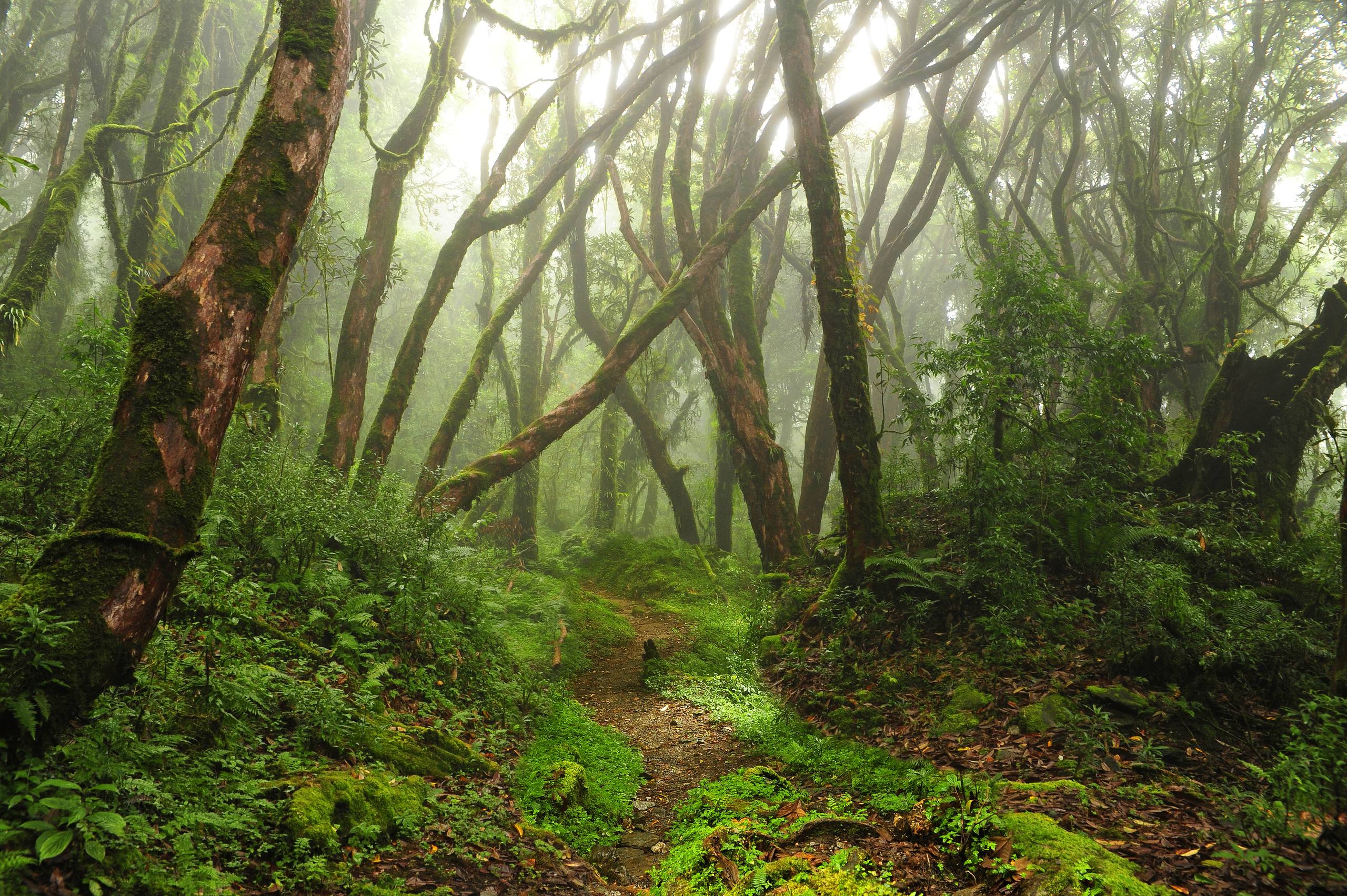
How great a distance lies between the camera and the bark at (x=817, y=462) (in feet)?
40.8

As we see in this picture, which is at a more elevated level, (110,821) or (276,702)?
(110,821)

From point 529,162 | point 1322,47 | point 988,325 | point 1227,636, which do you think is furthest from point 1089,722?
point 529,162

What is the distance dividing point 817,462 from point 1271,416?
6299 mm

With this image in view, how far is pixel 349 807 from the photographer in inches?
125

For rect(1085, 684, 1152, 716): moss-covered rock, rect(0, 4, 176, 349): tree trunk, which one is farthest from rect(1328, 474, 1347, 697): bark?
rect(0, 4, 176, 349): tree trunk

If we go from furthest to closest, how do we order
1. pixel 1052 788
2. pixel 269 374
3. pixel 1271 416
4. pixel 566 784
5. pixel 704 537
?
pixel 704 537
pixel 269 374
pixel 1271 416
pixel 566 784
pixel 1052 788

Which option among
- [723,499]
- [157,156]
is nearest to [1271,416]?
[723,499]

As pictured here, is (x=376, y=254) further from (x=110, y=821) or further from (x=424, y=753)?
(x=110, y=821)

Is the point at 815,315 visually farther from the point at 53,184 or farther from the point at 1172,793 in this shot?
the point at 1172,793

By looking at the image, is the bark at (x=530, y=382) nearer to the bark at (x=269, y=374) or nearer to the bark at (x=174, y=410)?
the bark at (x=269, y=374)

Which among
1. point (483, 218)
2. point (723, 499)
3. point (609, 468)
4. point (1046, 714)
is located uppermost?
point (483, 218)

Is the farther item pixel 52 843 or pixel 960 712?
pixel 960 712

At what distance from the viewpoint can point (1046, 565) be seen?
6754 millimetres

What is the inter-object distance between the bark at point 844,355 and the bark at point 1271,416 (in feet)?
12.8
